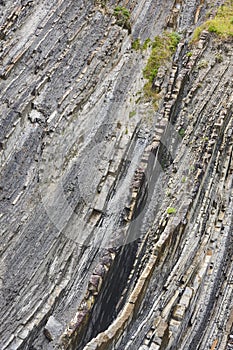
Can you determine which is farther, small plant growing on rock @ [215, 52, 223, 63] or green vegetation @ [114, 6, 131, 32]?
green vegetation @ [114, 6, 131, 32]

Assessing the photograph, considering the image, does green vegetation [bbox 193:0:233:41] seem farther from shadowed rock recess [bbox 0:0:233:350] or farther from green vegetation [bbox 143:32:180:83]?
green vegetation [bbox 143:32:180:83]

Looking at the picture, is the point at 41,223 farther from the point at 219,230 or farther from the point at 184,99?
the point at 184,99

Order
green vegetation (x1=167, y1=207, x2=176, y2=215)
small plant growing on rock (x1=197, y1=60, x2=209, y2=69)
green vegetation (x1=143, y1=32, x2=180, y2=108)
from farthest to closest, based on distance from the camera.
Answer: small plant growing on rock (x1=197, y1=60, x2=209, y2=69) → green vegetation (x1=143, y1=32, x2=180, y2=108) → green vegetation (x1=167, y1=207, x2=176, y2=215)

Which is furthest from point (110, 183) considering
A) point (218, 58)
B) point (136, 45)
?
point (218, 58)

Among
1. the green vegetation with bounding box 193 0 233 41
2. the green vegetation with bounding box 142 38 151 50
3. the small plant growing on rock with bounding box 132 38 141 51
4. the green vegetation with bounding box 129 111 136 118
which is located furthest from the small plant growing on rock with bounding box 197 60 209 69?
the green vegetation with bounding box 129 111 136 118

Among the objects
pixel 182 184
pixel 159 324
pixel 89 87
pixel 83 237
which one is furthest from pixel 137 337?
pixel 89 87
